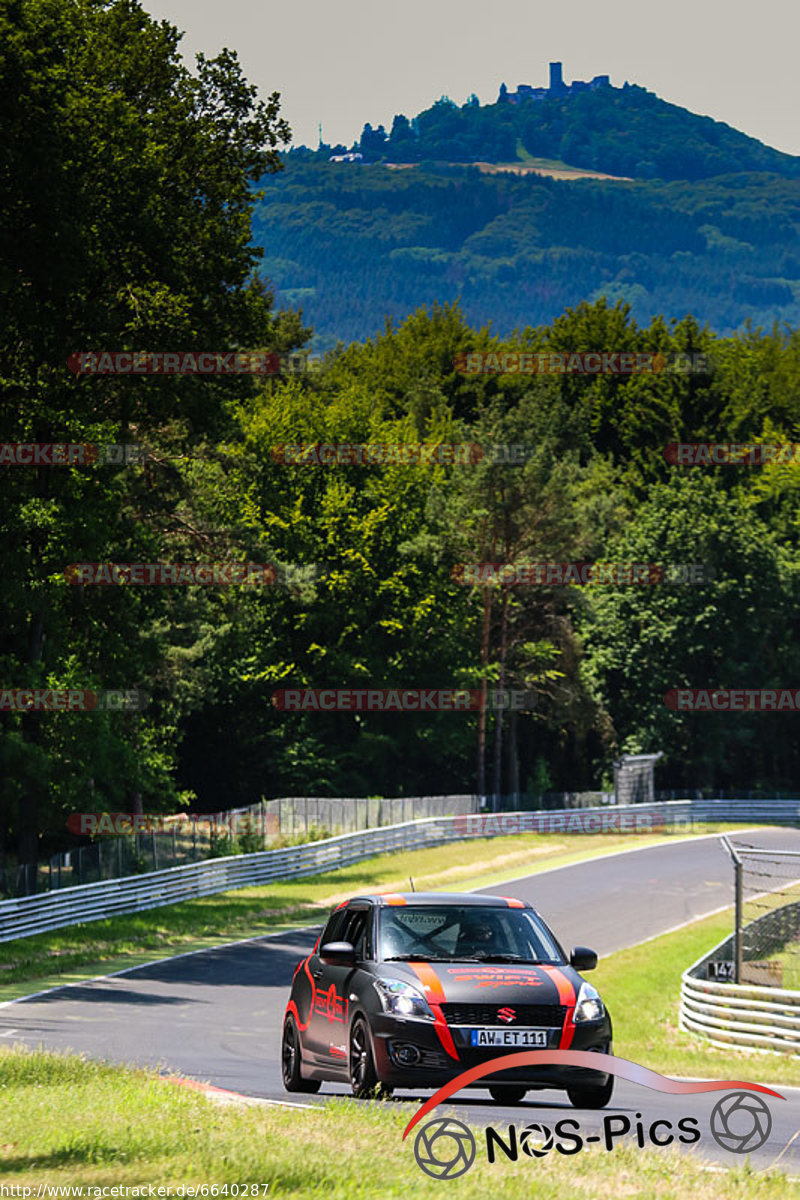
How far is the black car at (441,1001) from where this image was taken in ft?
38.3

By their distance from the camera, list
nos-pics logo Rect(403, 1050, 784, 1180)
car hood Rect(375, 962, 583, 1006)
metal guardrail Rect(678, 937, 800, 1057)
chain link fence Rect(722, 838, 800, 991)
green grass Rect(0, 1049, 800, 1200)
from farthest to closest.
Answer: chain link fence Rect(722, 838, 800, 991) → metal guardrail Rect(678, 937, 800, 1057) → car hood Rect(375, 962, 583, 1006) → nos-pics logo Rect(403, 1050, 784, 1180) → green grass Rect(0, 1049, 800, 1200)

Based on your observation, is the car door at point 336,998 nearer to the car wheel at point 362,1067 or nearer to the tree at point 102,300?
the car wheel at point 362,1067

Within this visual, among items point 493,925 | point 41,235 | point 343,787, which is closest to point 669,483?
point 343,787

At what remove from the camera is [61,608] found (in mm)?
41719

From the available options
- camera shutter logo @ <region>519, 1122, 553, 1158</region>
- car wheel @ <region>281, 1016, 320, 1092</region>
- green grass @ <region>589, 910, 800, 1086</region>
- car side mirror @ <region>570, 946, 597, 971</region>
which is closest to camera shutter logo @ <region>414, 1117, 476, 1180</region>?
camera shutter logo @ <region>519, 1122, 553, 1158</region>

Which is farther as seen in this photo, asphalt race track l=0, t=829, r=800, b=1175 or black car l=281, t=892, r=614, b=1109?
asphalt race track l=0, t=829, r=800, b=1175

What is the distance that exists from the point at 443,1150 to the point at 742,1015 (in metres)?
14.6

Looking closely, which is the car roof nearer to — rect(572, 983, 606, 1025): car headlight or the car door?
the car door

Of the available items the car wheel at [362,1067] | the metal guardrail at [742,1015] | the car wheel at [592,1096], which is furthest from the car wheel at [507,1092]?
the metal guardrail at [742,1015]

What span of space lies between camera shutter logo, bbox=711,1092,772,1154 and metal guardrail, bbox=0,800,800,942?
22787mm

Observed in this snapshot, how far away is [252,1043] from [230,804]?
183ft

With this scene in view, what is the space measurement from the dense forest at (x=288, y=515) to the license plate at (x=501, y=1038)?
24.1 meters

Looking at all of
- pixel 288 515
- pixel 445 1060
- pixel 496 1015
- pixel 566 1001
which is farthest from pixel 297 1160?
pixel 288 515

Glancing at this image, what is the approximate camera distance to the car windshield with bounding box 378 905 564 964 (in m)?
12.9
